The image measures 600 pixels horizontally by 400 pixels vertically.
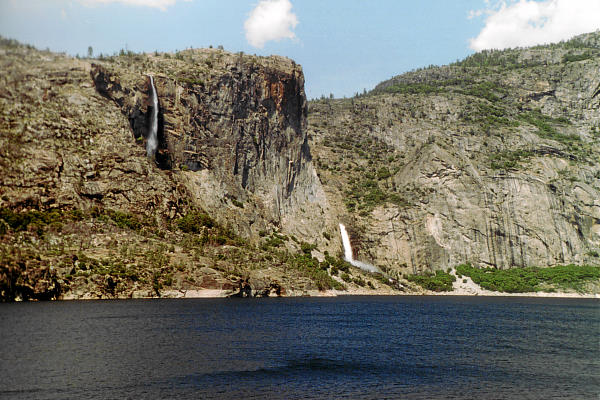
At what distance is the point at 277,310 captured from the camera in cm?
9069

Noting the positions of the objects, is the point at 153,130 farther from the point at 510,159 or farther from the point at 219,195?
the point at 510,159

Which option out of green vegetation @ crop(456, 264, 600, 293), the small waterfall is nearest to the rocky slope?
the small waterfall

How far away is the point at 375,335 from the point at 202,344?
80.9 feet

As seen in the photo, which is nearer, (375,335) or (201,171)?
(375,335)

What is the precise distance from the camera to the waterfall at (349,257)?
17188 centimetres

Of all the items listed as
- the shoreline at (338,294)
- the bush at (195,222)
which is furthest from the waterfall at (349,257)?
the bush at (195,222)

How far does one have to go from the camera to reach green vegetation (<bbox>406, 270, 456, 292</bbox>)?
168m

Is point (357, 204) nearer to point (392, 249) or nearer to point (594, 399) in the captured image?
point (392, 249)

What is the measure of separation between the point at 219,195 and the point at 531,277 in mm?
109206

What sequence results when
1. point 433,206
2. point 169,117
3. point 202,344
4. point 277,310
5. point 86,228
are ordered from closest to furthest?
point 202,344 < point 277,310 < point 86,228 < point 169,117 < point 433,206

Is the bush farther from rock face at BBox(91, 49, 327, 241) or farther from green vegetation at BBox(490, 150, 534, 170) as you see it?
green vegetation at BBox(490, 150, 534, 170)

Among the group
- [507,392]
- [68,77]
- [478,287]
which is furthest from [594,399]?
[478,287]

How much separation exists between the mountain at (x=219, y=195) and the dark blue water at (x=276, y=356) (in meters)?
23.7

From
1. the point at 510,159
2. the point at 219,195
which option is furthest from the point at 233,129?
the point at 510,159
